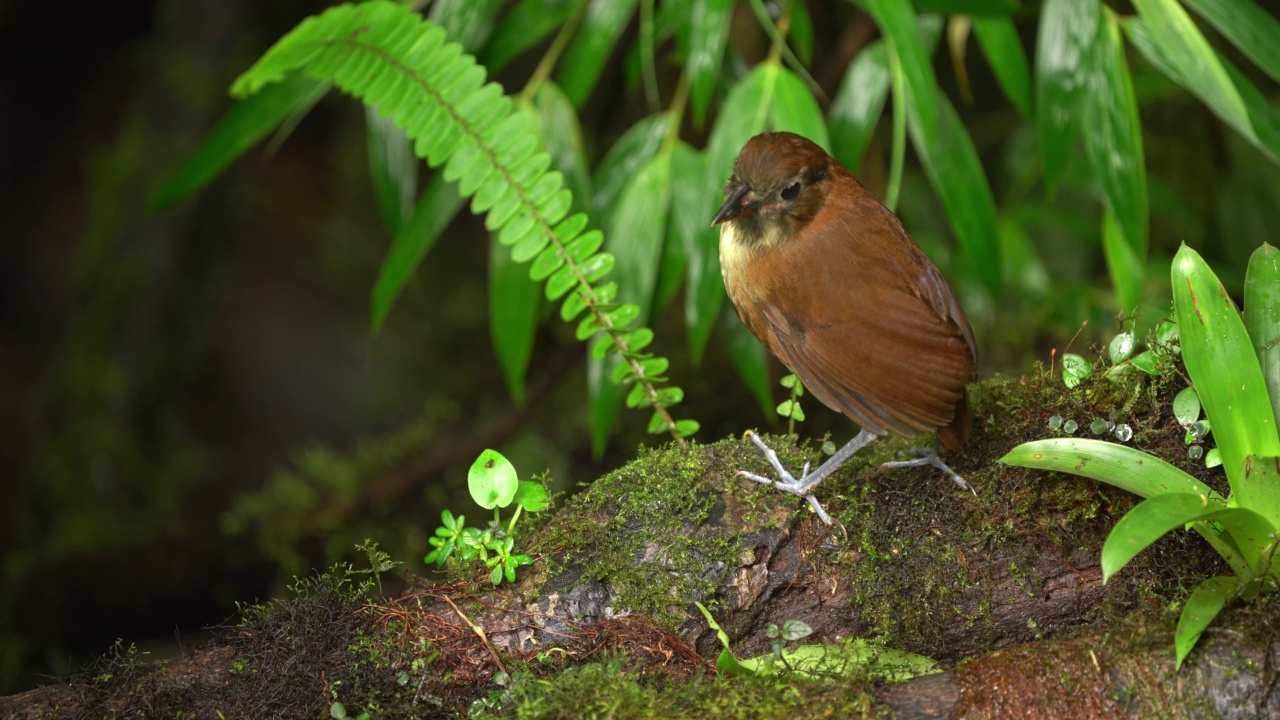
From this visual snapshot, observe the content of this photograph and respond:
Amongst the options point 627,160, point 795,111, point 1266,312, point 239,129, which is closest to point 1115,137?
point 795,111

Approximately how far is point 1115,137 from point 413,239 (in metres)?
1.63

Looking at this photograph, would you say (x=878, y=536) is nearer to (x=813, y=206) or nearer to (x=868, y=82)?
(x=813, y=206)

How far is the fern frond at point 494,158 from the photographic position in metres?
1.88

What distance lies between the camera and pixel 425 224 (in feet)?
8.18

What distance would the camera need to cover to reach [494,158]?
1.91 meters

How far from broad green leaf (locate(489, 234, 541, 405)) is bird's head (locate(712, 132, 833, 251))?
2.74 ft

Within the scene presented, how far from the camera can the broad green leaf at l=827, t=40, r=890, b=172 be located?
8.30ft

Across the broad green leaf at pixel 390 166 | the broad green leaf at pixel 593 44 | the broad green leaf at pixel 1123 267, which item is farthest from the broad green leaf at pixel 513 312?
the broad green leaf at pixel 1123 267

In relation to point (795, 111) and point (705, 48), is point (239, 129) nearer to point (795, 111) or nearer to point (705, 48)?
point (705, 48)

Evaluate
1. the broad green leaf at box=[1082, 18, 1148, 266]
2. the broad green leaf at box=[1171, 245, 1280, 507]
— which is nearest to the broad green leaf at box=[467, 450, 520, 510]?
the broad green leaf at box=[1171, 245, 1280, 507]

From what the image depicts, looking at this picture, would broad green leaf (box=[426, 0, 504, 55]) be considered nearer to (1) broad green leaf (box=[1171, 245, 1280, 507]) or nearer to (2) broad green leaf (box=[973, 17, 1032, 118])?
(2) broad green leaf (box=[973, 17, 1032, 118])

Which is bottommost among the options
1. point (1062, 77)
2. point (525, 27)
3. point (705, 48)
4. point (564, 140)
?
point (1062, 77)

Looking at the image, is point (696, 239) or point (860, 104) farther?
point (860, 104)

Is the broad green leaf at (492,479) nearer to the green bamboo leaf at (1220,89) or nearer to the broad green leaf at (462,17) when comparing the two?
the broad green leaf at (462,17)
